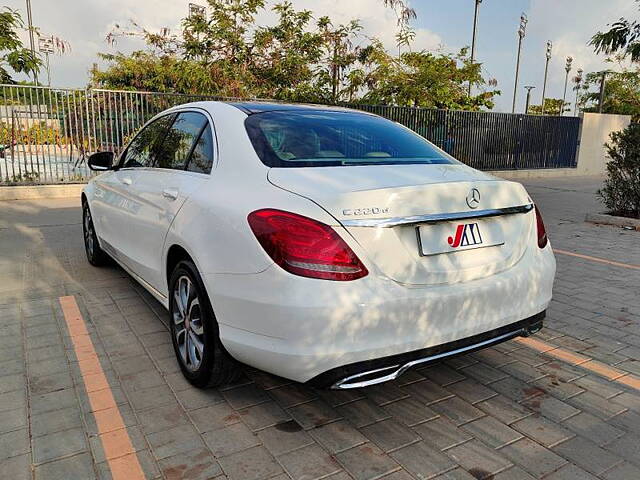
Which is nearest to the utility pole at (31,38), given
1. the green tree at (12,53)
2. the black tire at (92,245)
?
the green tree at (12,53)

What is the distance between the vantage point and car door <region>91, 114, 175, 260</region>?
3.94 m

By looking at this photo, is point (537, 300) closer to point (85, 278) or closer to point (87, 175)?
point (85, 278)

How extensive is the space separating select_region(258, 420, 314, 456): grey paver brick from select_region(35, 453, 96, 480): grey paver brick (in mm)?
778

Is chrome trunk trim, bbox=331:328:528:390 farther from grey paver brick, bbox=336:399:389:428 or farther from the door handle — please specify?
the door handle

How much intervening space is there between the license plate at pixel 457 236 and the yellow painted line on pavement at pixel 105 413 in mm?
1634

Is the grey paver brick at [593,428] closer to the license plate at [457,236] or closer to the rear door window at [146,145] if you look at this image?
the license plate at [457,236]

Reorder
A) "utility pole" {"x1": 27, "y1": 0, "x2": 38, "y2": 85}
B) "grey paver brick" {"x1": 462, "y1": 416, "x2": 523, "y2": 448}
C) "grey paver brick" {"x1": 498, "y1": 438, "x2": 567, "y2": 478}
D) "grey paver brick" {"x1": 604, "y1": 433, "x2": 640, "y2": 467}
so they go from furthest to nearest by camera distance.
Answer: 1. "utility pole" {"x1": 27, "y1": 0, "x2": 38, "y2": 85}
2. "grey paver brick" {"x1": 462, "y1": 416, "x2": 523, "y2": 448}
3. "grey paver brick" {"x1": 604, "y1": 433, "x2": 640, "y2": 467}
4. "grey paver brick" {"x1": 498, "y1": 438, "x2": 567, "y2": 478}

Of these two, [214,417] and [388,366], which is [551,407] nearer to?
[388,366]

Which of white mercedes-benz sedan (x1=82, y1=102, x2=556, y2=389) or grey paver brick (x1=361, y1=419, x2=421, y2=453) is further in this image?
grey paver brick (x1=361, y1=419, x2=421, y2=453)

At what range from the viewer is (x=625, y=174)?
8.80 meters

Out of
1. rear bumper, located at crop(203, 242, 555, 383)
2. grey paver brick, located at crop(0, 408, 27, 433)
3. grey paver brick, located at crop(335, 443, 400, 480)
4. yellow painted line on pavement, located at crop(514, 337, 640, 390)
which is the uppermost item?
rear bumper, located at crop(203, 242, 555, 383)

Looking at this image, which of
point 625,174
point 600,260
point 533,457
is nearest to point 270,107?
point 533,457

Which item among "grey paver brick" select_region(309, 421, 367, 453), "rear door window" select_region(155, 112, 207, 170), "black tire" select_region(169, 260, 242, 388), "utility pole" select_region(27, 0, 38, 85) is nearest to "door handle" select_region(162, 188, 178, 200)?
"rear door window" select_region(155, 112, 207, 170)

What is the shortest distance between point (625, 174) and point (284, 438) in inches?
334
